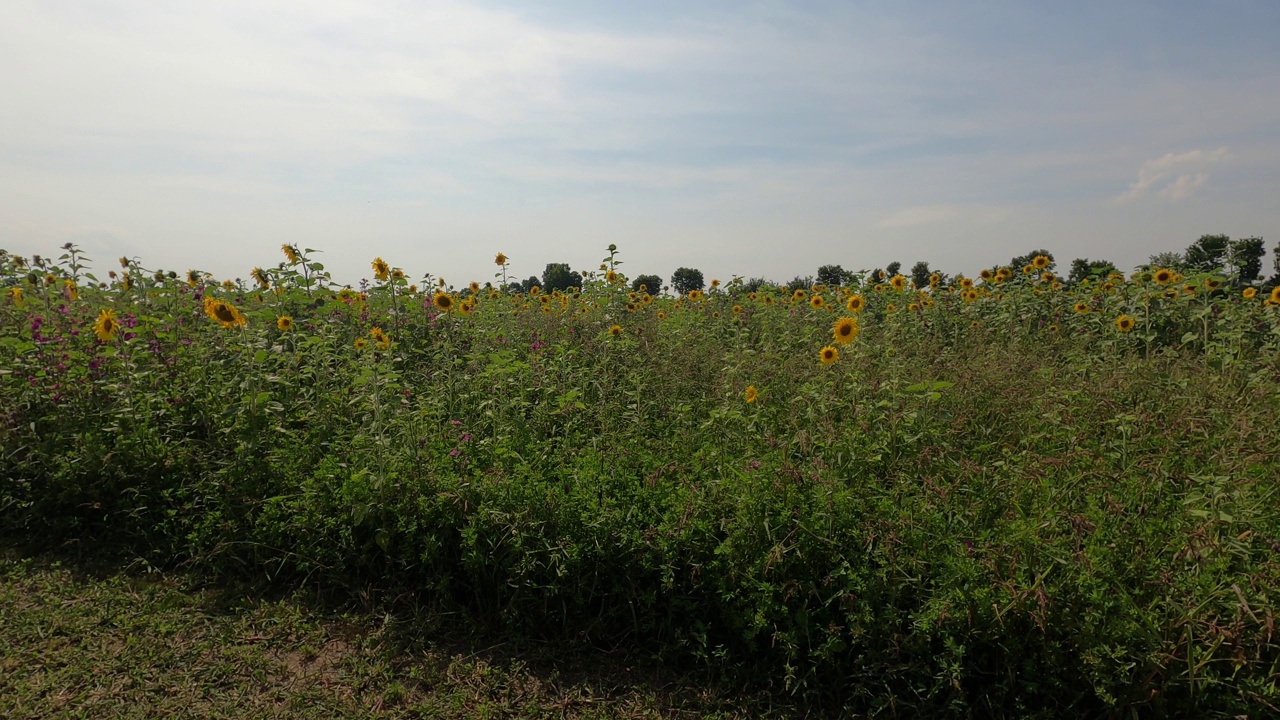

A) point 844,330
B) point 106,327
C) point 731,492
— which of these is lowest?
point 731,492

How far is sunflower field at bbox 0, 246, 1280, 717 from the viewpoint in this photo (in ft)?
7.04

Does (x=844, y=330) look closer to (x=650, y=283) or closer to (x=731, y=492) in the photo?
A: (x=731, y=492)

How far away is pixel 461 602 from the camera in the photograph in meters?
2.81

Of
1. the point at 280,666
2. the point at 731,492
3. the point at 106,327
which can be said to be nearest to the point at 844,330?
the point at 731,492

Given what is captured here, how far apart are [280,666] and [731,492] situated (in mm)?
1850

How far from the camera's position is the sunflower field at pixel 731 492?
2145 mm

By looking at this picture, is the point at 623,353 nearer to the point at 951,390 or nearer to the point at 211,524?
the point at 951,390

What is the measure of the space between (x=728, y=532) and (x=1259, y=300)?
18.9 feet

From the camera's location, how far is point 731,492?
2689mm

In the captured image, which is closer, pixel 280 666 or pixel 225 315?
pixel 280 666

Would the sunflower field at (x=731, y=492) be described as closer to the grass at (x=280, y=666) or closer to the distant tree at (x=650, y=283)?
the grass at (x=280, y=666)

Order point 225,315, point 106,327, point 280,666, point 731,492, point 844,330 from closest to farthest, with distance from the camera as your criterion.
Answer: point 280,666, point 731,492, point 225,315, point 106,327, point 844,330

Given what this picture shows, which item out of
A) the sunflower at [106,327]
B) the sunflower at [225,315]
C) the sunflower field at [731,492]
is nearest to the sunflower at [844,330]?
the sunflower field at [731,492]

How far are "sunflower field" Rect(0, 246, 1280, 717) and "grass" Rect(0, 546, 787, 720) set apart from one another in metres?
0.13
